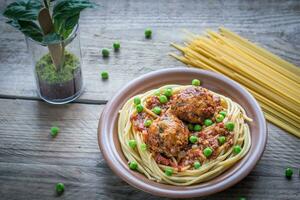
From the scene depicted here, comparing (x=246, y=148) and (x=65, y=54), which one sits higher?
(x=65, y=54)

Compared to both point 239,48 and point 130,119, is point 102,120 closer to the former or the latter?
point 130,119

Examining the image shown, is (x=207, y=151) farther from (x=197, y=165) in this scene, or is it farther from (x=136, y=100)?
(x=136, y=100)

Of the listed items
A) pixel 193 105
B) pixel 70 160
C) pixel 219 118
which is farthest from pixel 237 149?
pixel 70 160

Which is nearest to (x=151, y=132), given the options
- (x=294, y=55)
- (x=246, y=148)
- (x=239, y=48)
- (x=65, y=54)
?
(x=246, y=148)

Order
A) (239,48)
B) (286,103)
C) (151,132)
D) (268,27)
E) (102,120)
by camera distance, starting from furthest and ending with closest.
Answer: (268,27)
(239,48)
(286,103)
(102,120)
(151,132)

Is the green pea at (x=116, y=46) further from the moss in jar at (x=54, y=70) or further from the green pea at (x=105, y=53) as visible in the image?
the moss in jar at (x=54, y=70)

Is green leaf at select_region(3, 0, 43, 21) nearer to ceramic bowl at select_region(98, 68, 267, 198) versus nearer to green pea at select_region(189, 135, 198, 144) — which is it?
ceramic bowl at select_region(98, 68, 267, 198)

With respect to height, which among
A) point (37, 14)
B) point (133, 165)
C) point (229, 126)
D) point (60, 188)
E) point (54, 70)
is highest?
point (37, 14)
